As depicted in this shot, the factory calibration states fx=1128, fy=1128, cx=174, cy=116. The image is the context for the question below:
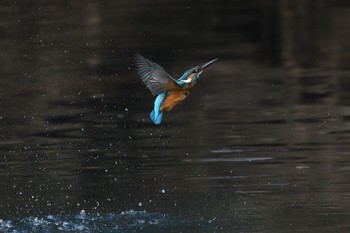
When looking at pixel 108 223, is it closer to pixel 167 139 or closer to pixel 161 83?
pixel 161 83

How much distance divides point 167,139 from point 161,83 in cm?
234

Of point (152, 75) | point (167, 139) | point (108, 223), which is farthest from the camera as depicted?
point (167, 139)

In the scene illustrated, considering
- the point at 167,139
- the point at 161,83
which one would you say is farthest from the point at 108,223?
the point at 167,139

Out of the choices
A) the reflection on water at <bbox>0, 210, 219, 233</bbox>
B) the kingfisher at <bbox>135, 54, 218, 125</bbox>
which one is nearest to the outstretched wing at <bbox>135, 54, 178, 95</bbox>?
the kingfisher at <bbox>135, 54, 218, 125</bbox>

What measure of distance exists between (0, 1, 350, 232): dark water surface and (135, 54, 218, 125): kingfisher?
2.40ft

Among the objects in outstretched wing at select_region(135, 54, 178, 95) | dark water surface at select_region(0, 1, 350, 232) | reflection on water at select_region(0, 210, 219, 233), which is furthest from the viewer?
dark water surface at select_region(0, 1, 350, 232)

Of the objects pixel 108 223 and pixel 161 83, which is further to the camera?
pixel 108 223

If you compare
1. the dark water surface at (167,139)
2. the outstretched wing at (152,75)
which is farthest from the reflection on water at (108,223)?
the outstretched wing at (152,75)

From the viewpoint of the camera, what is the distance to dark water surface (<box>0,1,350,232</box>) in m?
5.34

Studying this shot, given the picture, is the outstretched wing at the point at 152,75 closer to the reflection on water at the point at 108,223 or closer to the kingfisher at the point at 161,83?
the kingfisher at the point at 161,83

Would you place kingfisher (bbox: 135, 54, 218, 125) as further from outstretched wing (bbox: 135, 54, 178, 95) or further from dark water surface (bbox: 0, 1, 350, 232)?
dark water surface (bbox: 0, 1, 350, 232)

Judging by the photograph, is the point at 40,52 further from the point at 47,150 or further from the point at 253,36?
the point at 47,150

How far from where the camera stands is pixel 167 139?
6.80 metres

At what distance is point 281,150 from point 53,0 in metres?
7.32
